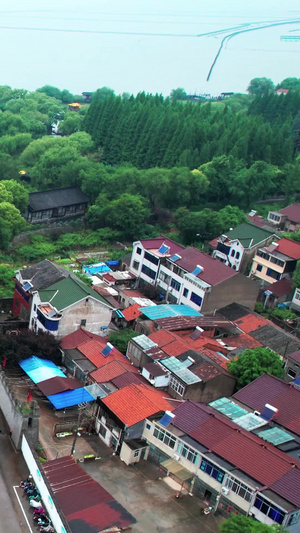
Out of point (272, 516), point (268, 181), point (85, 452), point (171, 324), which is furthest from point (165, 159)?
point (272, 516)

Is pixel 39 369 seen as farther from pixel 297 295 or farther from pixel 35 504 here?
pixel 297 295

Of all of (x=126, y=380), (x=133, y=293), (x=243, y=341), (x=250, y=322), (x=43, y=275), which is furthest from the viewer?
(x=133, y=293)

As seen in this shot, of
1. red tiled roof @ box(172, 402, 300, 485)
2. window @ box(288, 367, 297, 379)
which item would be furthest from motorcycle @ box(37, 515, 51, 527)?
window @ box(288, 367, 297, 379)

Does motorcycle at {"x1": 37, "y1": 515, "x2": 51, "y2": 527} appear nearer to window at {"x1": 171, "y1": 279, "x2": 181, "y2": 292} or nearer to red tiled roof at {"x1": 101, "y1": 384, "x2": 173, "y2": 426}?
red tiled roof at {"x1": 101, "y1": 384, "x2": 173, "y2": 426}

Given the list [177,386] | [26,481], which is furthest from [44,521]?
[177,386]

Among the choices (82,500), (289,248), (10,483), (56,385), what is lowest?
(10,483)

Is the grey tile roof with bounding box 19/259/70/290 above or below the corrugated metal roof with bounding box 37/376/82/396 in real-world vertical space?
above
